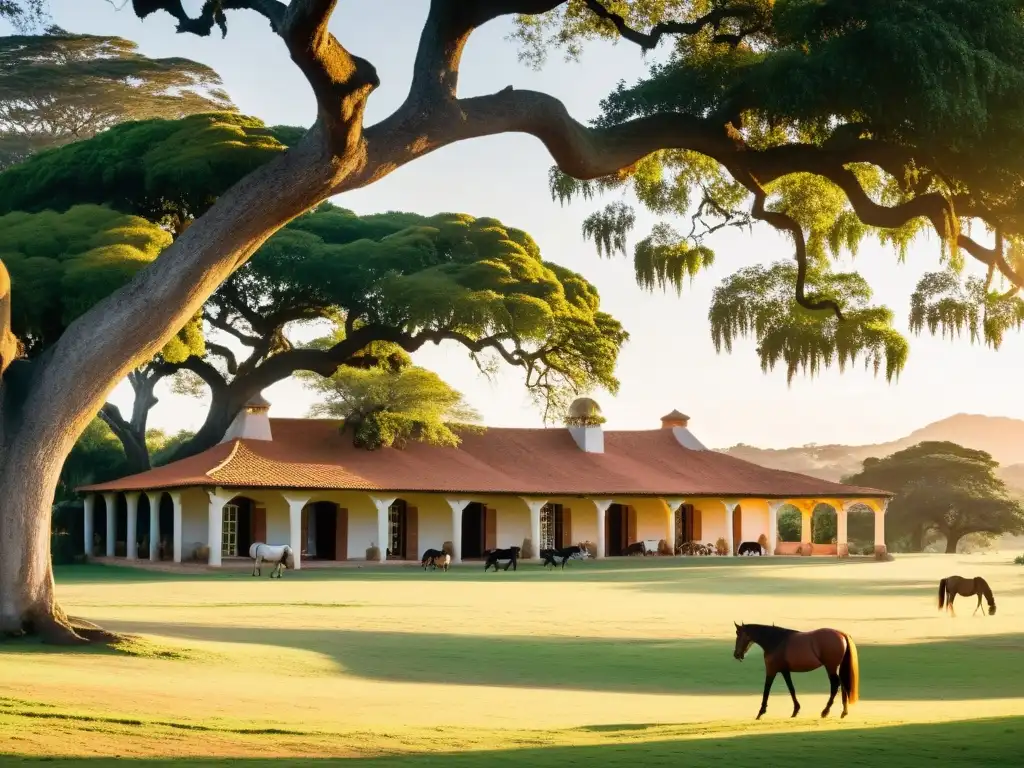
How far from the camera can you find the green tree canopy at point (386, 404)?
4378 centimetres

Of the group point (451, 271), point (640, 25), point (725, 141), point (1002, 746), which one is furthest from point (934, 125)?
point (451, 271)

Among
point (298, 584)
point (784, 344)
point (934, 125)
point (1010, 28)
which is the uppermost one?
point (1010, 28)

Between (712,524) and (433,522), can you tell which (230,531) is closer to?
(433,522)

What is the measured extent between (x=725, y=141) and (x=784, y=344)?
10.2ft

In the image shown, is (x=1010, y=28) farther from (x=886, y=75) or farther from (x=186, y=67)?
(x=186, y=67)

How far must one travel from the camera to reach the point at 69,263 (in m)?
31.6

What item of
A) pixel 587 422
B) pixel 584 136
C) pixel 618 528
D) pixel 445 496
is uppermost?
pixel 584 136

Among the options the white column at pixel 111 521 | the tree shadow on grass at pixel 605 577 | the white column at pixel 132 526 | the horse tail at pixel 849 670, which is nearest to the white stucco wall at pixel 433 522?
the tree shadow on grass at pixel 605 577

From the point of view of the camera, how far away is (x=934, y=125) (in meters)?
13.1

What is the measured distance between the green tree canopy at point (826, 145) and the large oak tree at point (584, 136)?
0.09 feet

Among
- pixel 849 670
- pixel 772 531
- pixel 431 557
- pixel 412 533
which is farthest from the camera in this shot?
pixel 772 531

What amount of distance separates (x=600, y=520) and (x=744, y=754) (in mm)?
37082

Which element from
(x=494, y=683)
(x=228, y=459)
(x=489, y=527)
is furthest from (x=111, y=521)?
(x=494, y=683)

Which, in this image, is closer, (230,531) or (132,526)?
(132,526)
